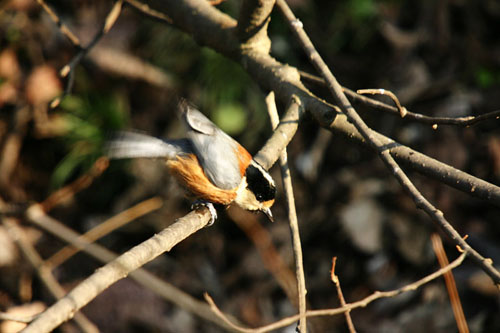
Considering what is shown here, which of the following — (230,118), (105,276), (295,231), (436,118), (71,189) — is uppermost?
(230,118)

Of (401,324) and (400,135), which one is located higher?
(400,135)

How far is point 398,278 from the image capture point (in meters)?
4.32

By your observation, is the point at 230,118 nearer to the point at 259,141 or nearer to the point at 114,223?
the point at 259,141

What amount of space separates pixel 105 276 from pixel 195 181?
1.27m

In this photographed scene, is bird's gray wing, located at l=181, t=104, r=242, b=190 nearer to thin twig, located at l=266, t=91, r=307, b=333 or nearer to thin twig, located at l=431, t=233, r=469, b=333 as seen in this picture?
thin twig, located at l=266, t=91, r=307, b=333

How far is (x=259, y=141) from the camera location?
5066 mm

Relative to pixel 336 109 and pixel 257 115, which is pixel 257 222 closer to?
pixel 257 115

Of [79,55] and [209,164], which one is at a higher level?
[79,55]

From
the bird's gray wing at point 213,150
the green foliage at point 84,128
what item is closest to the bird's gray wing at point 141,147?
the bird's gray wing at point 213,150

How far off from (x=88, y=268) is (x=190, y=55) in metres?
2.24

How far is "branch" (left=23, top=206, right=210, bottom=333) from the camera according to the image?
1371mm

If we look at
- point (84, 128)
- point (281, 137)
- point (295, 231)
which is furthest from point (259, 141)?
A: point (295, 231)

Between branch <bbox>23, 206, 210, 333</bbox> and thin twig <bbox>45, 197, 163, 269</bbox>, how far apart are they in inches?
121

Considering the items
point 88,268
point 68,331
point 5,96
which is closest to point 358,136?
point 68,331
